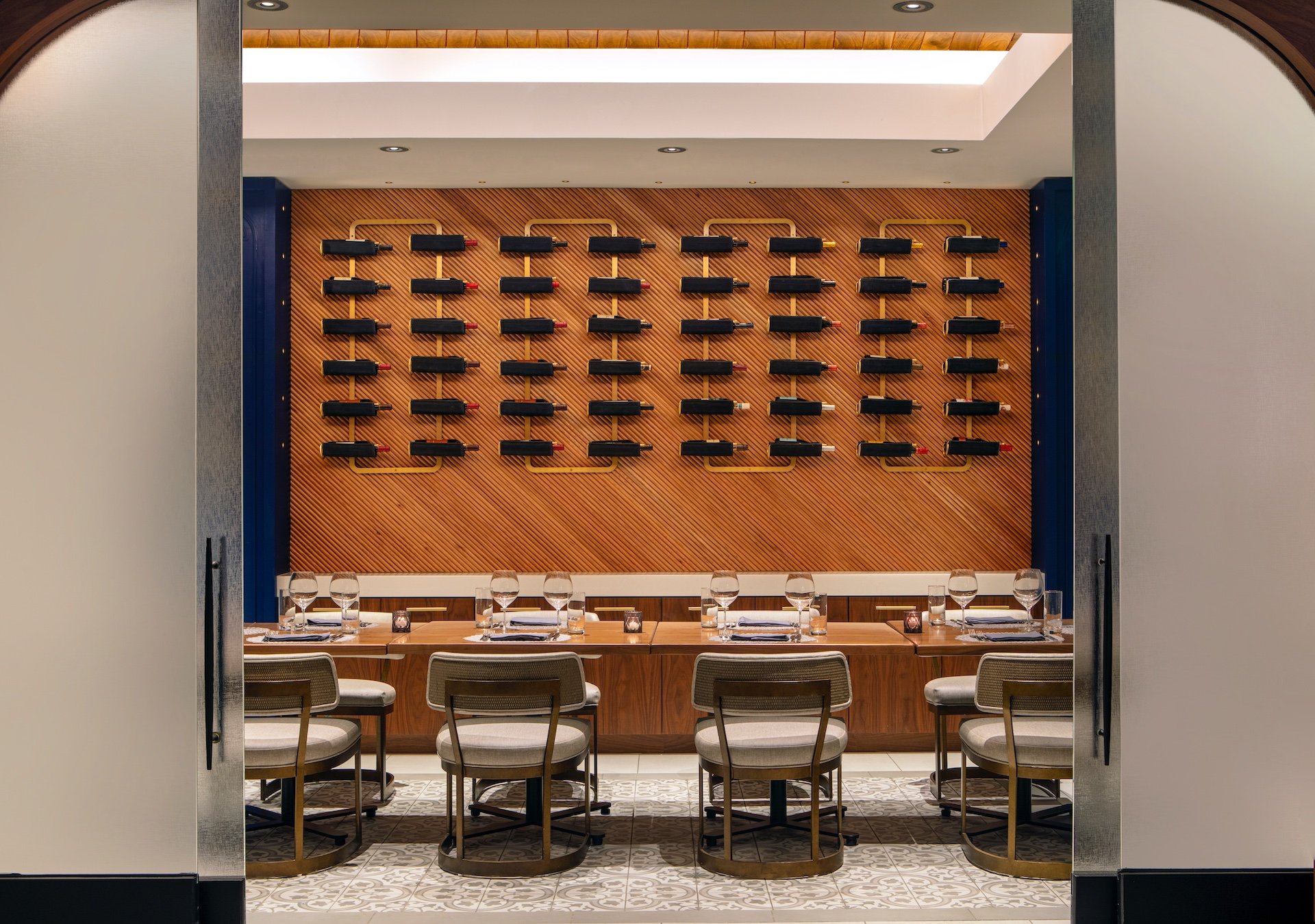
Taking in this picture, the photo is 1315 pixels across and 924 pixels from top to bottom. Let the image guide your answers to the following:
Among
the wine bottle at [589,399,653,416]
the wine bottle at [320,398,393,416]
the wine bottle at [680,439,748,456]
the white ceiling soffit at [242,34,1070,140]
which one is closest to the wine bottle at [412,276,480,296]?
the wine bottle at [320,398,393,416]

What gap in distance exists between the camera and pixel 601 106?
18.5ft

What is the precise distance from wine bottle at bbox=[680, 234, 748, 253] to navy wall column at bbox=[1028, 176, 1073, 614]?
1848mm

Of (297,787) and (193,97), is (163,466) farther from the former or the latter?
(297,787)

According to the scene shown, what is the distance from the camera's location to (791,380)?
6883 mm

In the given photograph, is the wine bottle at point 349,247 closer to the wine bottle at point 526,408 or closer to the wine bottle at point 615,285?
the wine bottle at point 526,408

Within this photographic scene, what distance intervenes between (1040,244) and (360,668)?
474cm

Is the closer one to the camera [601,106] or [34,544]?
[34,544]

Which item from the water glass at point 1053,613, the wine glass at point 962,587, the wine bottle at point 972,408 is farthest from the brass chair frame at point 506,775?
the wine bottle at point 972,408

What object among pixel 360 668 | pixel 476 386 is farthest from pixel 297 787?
pixel 476 386

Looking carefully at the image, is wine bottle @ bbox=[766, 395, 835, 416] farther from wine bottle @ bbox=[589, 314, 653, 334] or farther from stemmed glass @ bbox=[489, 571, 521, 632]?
stemmed glass @ bbox=[489, 571, 521, 632]

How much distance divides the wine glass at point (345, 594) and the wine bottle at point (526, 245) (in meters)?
2.67

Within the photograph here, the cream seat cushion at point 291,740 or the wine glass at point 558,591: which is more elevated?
the wine glass at point 558,591

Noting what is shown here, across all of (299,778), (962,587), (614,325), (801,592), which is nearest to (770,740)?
(801,592)

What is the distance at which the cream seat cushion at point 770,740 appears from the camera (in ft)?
13.1
